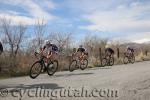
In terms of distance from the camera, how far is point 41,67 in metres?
18.6

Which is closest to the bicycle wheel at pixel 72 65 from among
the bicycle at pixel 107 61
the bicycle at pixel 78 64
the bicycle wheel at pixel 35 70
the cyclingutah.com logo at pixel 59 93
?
the bicycle at pixel 78 64

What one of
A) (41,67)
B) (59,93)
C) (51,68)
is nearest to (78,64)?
(51,68)

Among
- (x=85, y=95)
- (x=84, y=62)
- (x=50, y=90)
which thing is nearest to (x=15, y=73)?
(x=84, y=62)

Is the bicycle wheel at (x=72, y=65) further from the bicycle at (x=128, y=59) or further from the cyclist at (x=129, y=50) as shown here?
the cyclist at (x=129, y=50)

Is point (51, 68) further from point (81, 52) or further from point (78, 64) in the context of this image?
point (81, 52)

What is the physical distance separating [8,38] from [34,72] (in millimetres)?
16488

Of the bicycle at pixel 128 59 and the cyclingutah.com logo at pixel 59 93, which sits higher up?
the bicycle at pixel 128 59

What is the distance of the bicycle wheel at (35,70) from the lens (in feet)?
58.9

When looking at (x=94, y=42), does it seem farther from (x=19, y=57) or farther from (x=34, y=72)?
(x=34, y=72)

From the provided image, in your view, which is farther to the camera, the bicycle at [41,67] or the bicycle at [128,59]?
the bicycle at [128,59]

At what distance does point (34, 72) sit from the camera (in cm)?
1814

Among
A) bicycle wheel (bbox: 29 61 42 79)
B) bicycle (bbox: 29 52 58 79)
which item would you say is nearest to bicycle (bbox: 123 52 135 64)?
bicycle (bbox: 29 52 58 79)

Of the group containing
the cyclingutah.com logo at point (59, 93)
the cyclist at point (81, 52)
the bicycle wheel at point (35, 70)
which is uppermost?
the cyclist at point (81, 52)

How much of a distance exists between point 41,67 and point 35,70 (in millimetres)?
474
